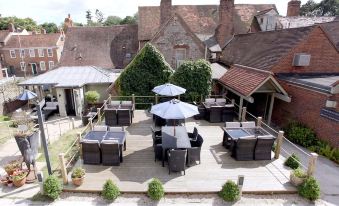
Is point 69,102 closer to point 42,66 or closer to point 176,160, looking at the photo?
point 176,160

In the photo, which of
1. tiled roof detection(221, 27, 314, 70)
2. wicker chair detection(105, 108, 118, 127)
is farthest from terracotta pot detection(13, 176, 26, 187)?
tiled roof detection(221, 27, 314, 70)

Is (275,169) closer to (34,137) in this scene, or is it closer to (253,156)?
(253,156)

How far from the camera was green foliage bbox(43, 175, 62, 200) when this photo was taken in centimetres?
693

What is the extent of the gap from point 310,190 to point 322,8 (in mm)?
69242

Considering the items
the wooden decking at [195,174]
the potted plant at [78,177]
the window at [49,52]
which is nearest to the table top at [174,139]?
the wooden decking at [195,174]

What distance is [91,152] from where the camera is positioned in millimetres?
8258

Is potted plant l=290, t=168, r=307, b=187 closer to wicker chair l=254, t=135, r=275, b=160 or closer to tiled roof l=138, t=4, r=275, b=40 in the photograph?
wicker chair l=254, t=135, r=275, b=160

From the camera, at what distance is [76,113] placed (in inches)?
708

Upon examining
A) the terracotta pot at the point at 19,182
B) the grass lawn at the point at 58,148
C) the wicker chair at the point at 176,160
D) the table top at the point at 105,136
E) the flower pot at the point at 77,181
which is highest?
the table top at the point at 105,136

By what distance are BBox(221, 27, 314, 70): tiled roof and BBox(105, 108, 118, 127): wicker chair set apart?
9.61 meters

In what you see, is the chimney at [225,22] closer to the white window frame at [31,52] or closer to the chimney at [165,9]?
the chimney at [165,9]

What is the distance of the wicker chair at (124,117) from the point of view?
39.4 feet

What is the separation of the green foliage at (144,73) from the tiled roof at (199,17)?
33.3 ft

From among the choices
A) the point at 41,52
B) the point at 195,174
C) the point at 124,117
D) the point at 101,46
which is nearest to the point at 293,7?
the point at 101,46
